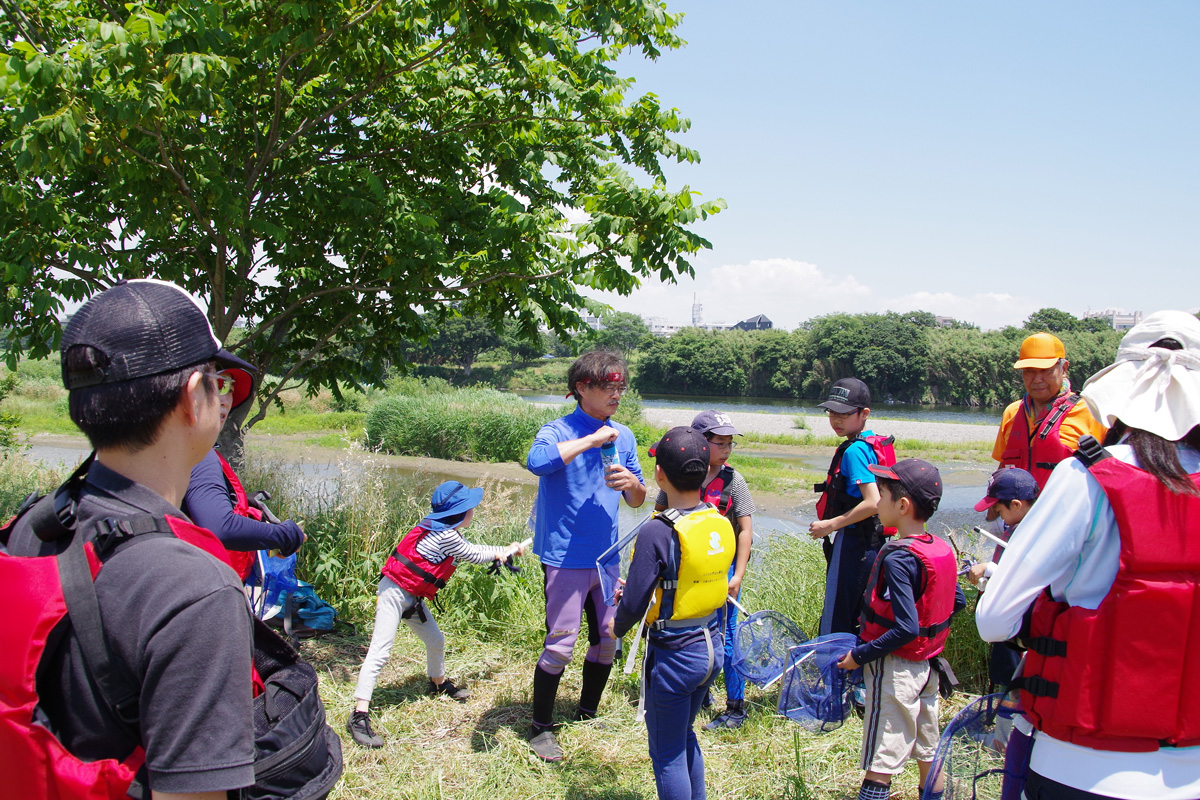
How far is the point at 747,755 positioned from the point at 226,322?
480 cm

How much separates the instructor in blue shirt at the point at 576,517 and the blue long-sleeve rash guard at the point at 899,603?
1.22 meters

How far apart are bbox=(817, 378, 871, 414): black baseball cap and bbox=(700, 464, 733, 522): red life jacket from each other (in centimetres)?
72

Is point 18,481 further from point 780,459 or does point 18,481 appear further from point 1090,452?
point 780,459

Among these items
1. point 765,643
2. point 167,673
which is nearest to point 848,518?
point 765,643

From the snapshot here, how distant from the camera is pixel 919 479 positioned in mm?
2994

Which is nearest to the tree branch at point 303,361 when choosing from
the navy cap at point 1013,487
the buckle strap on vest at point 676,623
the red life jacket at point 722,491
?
the red life jacket at point 722,491

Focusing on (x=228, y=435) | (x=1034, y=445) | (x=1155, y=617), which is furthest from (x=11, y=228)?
(x=1034, y=445)

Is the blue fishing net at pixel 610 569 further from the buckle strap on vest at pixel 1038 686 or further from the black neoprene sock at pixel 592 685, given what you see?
the buckle strap on vest at pixel 1038 686

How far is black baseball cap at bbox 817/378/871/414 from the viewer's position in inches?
162

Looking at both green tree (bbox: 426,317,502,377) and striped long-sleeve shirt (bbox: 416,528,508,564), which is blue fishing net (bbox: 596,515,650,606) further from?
green tree (bbox: 426,317,502,377)

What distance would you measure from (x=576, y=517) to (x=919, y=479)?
5.26 ft

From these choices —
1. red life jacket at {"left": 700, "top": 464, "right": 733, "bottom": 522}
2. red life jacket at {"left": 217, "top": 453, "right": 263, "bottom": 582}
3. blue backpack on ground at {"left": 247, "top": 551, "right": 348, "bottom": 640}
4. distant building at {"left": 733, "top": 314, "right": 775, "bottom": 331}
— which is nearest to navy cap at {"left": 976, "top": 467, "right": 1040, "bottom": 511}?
red life jacket at {"left": 700, "top": 464, "right": 733, "bottom": 522}

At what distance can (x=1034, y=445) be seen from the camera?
4051 mm

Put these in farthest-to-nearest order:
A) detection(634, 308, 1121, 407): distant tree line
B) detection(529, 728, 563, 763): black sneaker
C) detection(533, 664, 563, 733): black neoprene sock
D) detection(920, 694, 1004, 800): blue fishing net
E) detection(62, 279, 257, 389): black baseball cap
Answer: detection(634, 308, 1121, 407): distant tree line
detection(533, 664, 563, 733): black neoprene sock
detection(529, 728, 563, 763): black sneaker
detection(920, 694, 1004, 800): blue fishing net
detection(62, 279, 257, 389): black baseball cap
